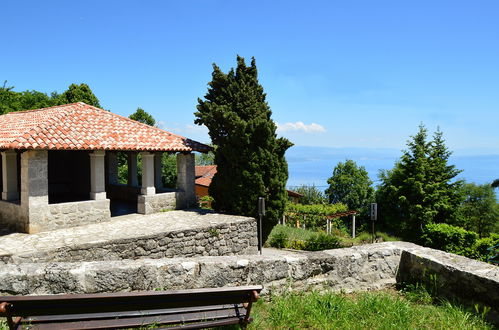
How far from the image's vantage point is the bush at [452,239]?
54.9 feet

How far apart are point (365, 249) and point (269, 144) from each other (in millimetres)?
8213

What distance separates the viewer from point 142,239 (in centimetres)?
899

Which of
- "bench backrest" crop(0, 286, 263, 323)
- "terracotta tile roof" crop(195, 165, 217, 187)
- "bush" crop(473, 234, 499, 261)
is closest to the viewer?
"bench backrest" crop(0, 286, 263, 323)

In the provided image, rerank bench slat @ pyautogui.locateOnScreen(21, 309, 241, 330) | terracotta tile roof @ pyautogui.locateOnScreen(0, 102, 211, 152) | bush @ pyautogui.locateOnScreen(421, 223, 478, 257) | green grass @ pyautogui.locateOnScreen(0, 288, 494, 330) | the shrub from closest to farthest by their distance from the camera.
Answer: bench slat @ pyautogui.locateOnScreen(21, 309, 241, 330) < green grass @ pyautogui.locateOnScreen(0, 288, 494, 330) < terracotta tile roof @ pyautogui.locateOnScreen(0, 102, 211, 152) < the shrub < bush @ pyautogui.locateOnScreen(421, 223, 478, 257)

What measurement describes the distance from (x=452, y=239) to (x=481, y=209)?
82.6 ft

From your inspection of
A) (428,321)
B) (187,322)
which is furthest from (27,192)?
(428,321)

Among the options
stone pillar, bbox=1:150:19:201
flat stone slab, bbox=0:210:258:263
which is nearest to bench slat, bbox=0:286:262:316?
flat stone slab, bbox=0:210:258:263

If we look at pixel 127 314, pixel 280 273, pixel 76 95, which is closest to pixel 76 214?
pixel 280 273

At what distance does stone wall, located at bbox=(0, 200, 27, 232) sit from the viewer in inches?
394

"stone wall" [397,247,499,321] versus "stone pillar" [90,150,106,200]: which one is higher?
"stone pillar" [90,150,106,200]

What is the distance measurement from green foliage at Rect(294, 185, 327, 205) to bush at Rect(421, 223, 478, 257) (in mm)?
19449

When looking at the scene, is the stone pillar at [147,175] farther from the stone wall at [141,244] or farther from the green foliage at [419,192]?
the green foliage at [419,192]

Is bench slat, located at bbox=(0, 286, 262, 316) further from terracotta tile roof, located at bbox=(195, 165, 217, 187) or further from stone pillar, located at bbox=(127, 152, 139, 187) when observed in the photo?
terracotta tile roof, located at bbox=(195, 165, 217, 187)

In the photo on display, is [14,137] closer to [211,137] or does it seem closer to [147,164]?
[147,164]
